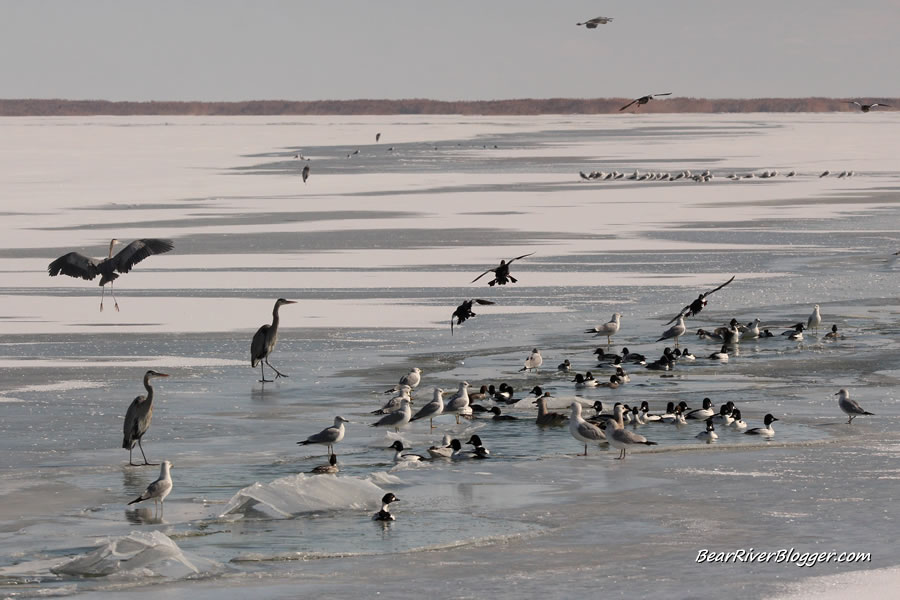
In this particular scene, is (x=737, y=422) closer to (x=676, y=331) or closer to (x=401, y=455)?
(x=401, y=455)

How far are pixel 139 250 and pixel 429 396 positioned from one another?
7.92 m

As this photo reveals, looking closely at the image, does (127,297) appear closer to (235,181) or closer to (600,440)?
(600,440)

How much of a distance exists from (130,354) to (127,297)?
6882mm

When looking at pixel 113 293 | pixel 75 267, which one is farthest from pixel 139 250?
pixel 113 293

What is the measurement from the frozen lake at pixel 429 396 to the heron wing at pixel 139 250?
0.96m

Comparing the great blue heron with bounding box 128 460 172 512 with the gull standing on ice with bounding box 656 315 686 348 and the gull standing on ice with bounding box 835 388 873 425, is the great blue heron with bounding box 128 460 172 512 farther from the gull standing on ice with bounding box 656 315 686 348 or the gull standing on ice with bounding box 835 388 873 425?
the gull standing on ice with bounding box 656 315 686 348

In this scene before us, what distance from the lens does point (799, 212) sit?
155 ft

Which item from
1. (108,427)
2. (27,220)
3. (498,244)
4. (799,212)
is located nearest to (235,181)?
(27,220)

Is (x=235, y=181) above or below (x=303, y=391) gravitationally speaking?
above

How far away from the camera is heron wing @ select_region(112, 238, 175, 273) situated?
77.0ft

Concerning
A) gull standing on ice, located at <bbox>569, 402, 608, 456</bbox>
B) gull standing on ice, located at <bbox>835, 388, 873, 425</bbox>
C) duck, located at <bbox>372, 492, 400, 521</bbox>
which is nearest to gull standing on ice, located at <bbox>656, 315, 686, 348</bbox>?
gull standing on ice, located at <bbox>835, 388, 873, 425</bbox>

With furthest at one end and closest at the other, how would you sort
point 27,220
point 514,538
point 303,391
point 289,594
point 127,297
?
point 27,220, point 127,297, point 303,391, point 514,538, point 289,594

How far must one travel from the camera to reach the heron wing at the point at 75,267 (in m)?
25.0

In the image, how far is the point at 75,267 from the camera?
2509 centimetres
